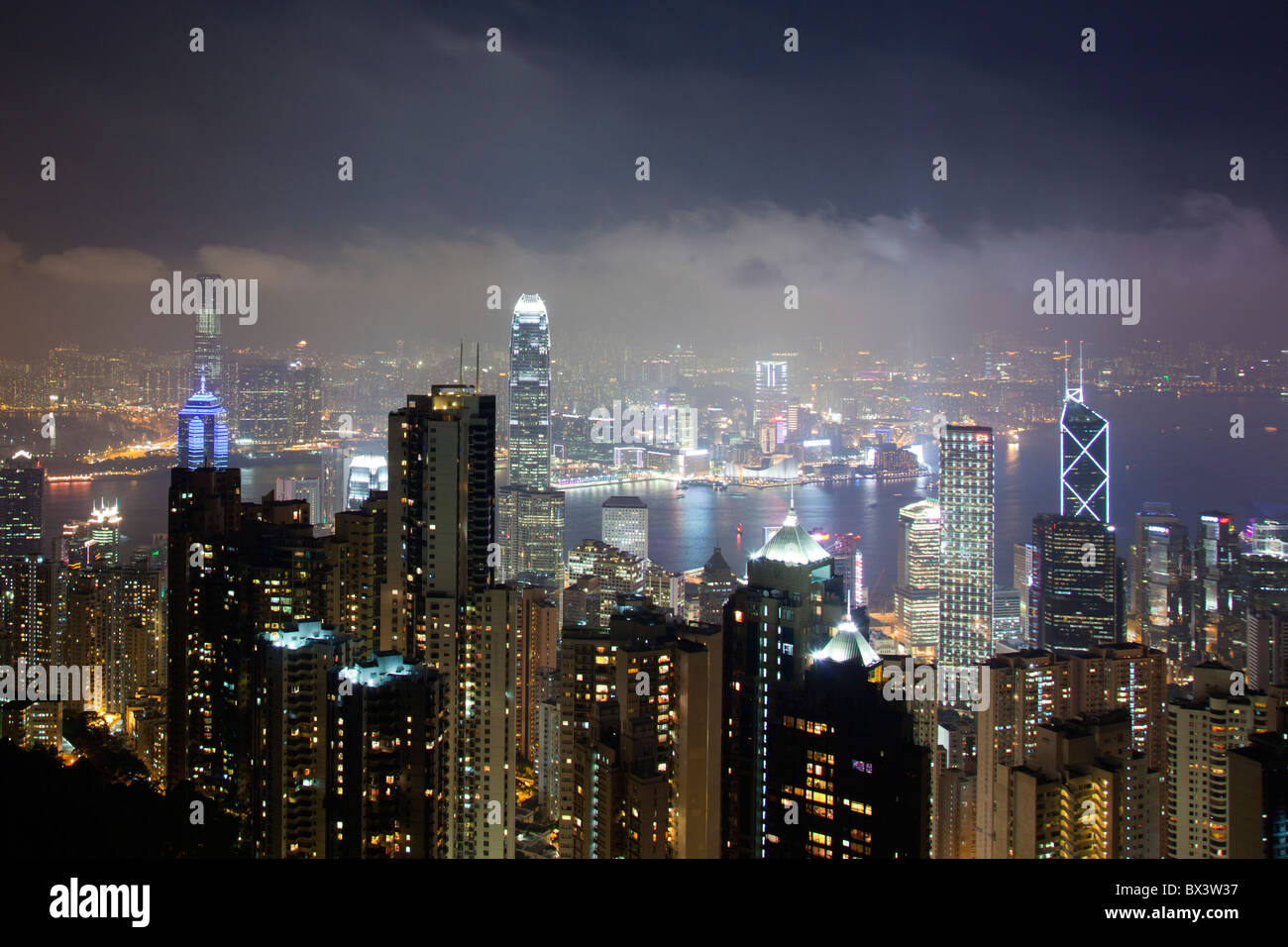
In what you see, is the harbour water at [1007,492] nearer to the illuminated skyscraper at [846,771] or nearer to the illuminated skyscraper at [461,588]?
the illuminated skyscraper at [461,588]

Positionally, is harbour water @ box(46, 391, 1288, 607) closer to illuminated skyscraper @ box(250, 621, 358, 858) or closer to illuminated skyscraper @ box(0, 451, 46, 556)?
illuminated skyscraper @ box(0, 451, 46, 556)

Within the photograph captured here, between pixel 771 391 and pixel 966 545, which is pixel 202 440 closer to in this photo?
pixel 771 391

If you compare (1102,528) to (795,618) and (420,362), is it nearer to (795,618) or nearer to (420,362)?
(795,618)

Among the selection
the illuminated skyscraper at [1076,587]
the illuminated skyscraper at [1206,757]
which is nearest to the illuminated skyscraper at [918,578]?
the illuminated skyscraper at [1076,587]

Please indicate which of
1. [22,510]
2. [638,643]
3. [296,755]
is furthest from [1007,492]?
[22,510]

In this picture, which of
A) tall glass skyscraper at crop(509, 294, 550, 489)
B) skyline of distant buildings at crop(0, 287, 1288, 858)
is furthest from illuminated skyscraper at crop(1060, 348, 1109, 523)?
tall glass skyscraper at crop(509, 294, 550, 489)
